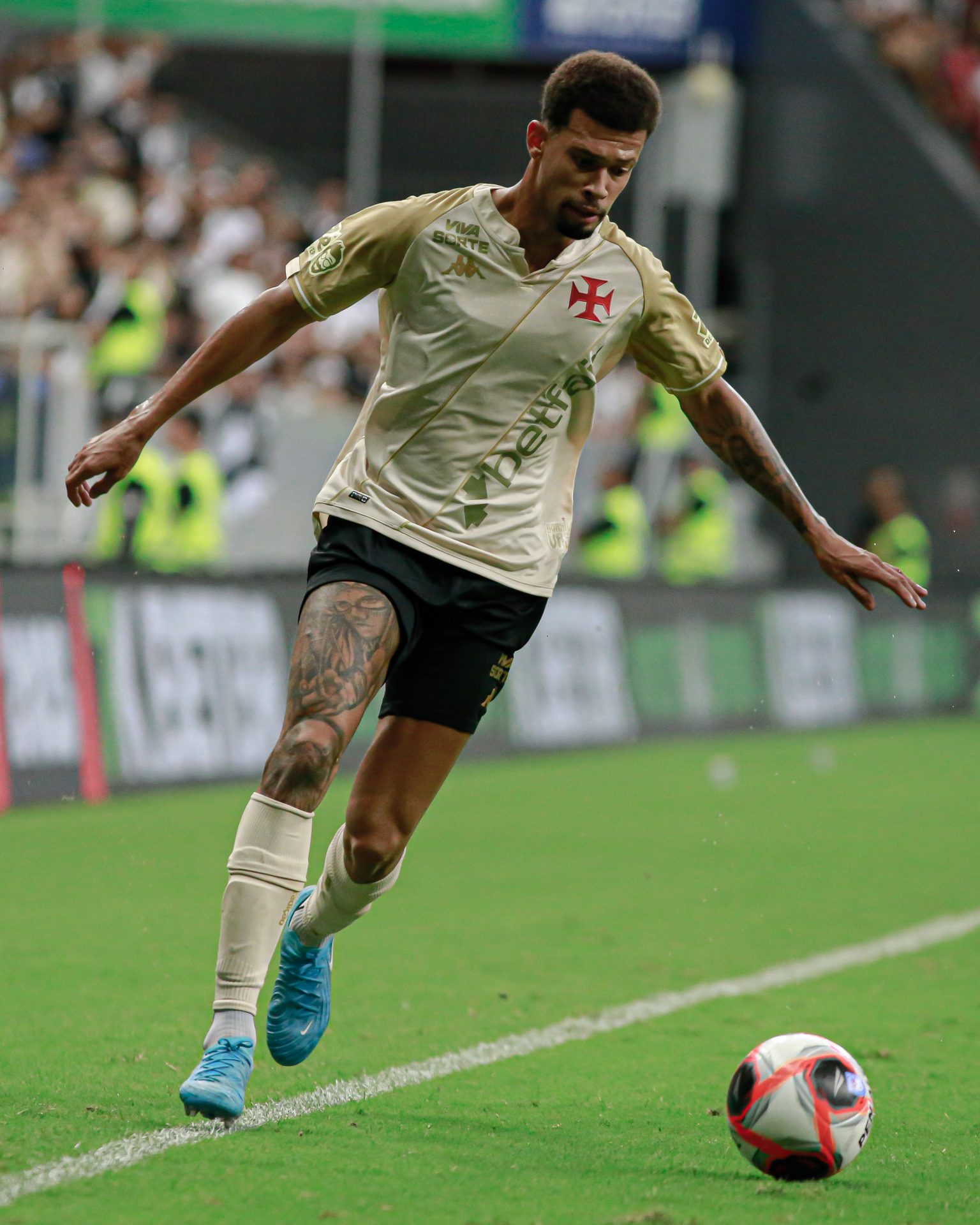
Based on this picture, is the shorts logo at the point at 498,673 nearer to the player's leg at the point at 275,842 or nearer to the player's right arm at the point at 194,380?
the player's leg at the point at 275,842

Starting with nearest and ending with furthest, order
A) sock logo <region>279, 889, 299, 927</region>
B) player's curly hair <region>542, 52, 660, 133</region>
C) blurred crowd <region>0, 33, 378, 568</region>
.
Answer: sock logo <region>279, 889, 299, 927</region>, player's curly hair <region>542, 52, 660, 133</region>, blurred crowd <region>0, 33, 378, 568</region>

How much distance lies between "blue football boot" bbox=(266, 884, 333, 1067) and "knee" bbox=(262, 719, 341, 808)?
62 centimetres

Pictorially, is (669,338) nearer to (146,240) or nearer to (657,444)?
(146,240)

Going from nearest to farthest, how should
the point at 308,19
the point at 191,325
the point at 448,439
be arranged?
the point at 448,439
the point at 191,325
the point at 308,19

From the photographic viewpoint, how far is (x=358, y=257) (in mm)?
4832

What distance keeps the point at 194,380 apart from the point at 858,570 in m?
1.79

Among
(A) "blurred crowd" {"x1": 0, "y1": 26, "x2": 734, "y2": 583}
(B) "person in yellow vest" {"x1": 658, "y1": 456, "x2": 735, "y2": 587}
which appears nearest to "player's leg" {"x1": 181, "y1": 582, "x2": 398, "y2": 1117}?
(A) "blurred crowd" {"x1": 0, "y1": 26, "x2": 734, "y2": 583}

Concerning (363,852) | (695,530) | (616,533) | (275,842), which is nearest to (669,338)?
(363,852)

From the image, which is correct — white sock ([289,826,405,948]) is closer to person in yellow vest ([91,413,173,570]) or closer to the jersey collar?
the jersey collar

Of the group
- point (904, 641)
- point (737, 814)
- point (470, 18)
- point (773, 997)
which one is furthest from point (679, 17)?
point (773, 997)

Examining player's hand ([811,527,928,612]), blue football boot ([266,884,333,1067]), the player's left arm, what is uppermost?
the player's left arm

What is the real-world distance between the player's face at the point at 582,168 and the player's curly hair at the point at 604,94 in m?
0.02

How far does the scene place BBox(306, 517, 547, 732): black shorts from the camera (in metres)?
4.83

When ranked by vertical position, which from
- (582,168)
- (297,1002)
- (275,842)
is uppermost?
(582,168)
